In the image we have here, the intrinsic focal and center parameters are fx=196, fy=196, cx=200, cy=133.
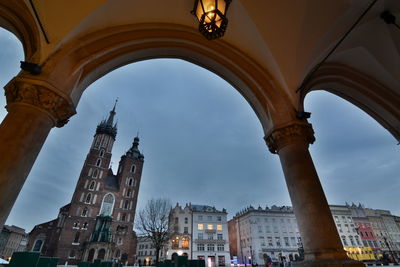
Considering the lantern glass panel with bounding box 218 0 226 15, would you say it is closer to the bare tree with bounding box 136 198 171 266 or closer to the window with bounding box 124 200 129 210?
the bare tree with bounding box 136 198 171 266

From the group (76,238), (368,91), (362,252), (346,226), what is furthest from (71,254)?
(362,252)

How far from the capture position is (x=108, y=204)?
3716cm

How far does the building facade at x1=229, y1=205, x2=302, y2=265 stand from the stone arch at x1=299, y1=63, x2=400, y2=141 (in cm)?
3704

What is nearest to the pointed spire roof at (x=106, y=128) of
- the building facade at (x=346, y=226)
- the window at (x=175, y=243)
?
the window at (x=175, y=243)

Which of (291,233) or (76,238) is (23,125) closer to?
(76,238)

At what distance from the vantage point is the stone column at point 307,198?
270 cm

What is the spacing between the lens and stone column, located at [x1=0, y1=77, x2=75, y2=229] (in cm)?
233

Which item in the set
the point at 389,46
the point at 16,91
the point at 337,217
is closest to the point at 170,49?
the point at 16,91

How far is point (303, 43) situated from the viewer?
15.1ft

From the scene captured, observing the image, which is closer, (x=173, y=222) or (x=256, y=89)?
(x=256, y=89)

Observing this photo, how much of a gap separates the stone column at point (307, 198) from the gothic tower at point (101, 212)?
34346 millimetres

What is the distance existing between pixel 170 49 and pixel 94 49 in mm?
1684

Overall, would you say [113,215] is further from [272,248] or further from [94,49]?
[94,49]

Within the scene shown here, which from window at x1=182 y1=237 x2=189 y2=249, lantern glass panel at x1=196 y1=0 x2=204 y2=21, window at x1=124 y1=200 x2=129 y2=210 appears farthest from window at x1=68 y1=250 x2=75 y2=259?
lantern glass panel at x1=196 y1=0 x2=204 y2=21
